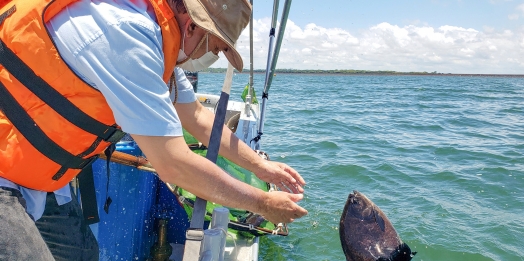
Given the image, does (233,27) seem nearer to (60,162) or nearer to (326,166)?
(60,162)

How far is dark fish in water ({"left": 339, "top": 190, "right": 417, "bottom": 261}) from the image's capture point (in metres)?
3.23

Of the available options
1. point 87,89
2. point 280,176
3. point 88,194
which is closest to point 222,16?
point 87,89

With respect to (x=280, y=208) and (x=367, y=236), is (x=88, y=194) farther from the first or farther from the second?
(x=367, y=236)

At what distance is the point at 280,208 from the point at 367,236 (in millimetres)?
1516

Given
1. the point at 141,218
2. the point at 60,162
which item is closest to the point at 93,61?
the point at 60,162

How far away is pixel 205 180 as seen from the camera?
181 centimetres

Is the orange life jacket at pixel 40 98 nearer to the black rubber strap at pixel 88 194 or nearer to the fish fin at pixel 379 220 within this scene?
the black rubber strap at pixel 88 194

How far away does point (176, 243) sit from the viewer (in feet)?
12.7

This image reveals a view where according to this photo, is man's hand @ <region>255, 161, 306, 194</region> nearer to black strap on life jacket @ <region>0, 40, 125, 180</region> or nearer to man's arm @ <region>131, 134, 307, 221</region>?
man's arm @ <region>131, 134, 307, 221</region>

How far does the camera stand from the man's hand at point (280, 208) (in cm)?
208

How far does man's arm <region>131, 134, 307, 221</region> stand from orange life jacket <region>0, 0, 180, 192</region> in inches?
10.6

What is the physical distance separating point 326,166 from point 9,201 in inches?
299

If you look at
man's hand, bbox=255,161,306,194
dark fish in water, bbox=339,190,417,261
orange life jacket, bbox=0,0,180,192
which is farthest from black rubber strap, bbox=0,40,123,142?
dark fish in water, bbox=339,190,417,261

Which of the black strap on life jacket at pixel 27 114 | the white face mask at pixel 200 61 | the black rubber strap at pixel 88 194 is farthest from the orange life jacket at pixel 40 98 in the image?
the black rubber strap at pixel 88 194
